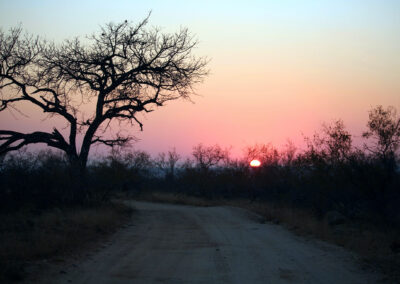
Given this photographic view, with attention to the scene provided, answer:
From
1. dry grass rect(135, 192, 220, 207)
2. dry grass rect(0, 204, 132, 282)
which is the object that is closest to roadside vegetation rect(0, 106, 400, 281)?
dry grass rect(0, 204, 132, 282)

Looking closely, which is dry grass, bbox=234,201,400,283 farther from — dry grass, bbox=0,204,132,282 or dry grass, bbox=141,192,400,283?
dry grass, bbox=0,204,132,282

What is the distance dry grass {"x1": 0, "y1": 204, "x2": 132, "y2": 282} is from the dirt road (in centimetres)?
78

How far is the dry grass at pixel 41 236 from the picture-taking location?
964 cm

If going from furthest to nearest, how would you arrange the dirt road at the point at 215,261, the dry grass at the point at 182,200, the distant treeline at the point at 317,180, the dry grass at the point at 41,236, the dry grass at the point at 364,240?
the dry grass at the point at 182,200 < the distant treeline at the point at 317,180 < the dry grass at the point at 364,240 < the dry grass at the point at 41,236 < the dirt road at the point at 215,261

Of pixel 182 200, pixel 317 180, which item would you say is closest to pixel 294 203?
pixel 317 180

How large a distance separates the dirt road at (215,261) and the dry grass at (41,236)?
778 millimetres

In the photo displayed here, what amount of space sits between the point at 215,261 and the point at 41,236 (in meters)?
5.30

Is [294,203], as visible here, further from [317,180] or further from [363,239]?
[363,239]

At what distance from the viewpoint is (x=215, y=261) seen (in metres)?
10.8

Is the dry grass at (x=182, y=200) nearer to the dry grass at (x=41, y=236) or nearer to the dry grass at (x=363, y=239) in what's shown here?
the dry grass at (x=363, y=239)

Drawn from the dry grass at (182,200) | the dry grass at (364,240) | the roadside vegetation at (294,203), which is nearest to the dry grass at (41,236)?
the roadside vegetation at (294,203)

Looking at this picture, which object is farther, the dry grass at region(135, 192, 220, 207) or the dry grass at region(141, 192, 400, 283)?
the dry grass at region(135, 192, 220, 207)

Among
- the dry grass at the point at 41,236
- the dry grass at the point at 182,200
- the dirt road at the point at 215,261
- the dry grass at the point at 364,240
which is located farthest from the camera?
the dry grass at the point at 182,200

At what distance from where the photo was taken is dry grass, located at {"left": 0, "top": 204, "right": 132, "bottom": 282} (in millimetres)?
9642
